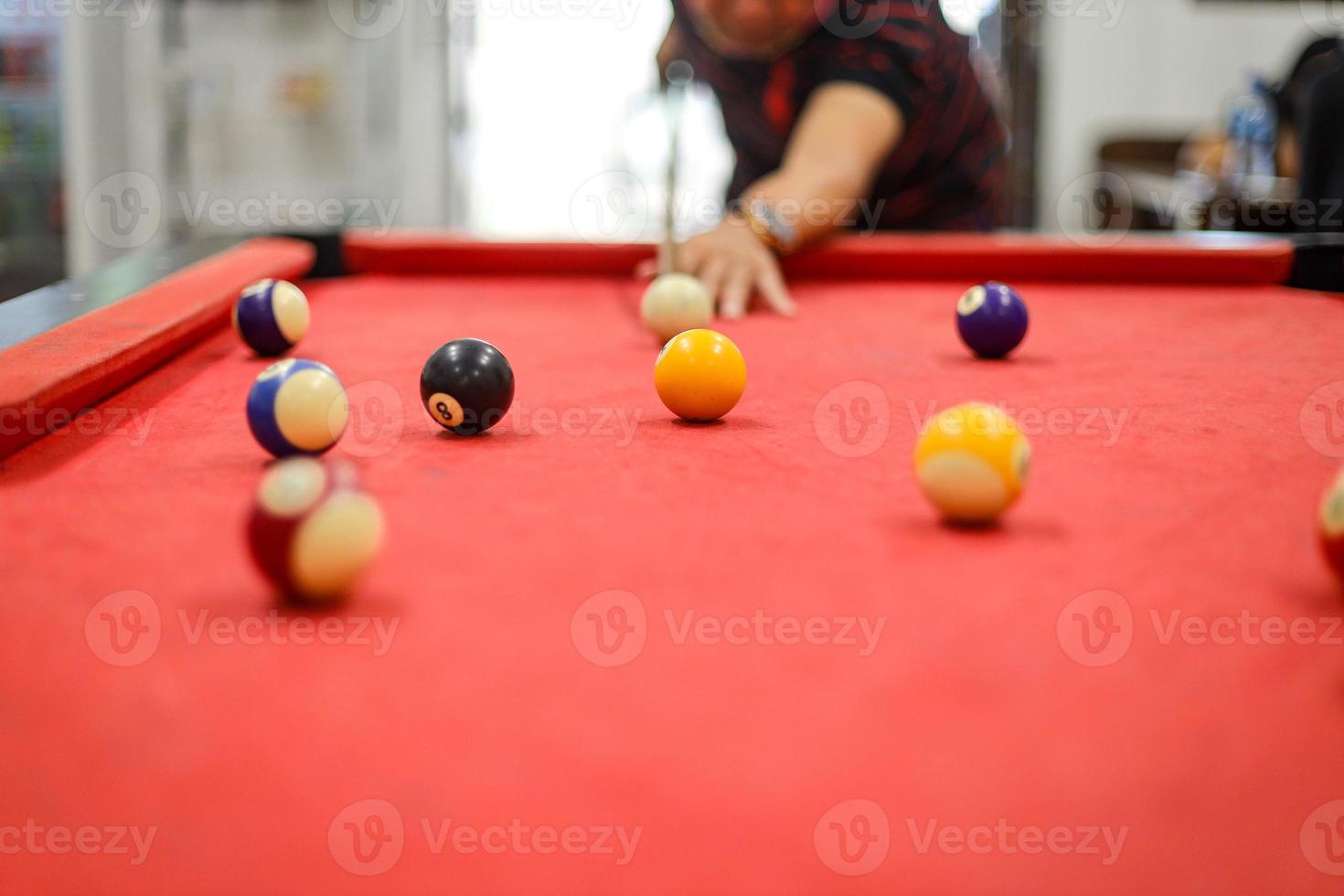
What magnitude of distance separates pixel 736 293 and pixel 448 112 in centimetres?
483

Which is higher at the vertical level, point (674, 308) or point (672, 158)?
point (672, 158)

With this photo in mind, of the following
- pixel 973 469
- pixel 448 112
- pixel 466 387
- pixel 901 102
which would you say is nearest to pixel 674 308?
pixel 466 387

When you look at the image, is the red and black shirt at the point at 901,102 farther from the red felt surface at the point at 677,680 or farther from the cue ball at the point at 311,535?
the cue ball at the point at 311,535

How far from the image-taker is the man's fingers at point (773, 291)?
2285 mm

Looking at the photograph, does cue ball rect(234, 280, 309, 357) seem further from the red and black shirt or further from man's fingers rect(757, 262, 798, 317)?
the red and black shirt

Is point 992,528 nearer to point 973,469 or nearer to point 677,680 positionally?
point 973,469

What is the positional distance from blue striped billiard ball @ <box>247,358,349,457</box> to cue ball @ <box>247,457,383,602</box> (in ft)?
1.07

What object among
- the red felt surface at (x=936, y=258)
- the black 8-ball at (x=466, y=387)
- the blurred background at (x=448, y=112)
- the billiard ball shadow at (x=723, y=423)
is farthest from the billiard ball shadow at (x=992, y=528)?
the blurred background at (x=448, y=112)

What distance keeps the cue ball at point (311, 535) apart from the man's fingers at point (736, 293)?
59.2 inches

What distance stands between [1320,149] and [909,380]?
2772 millimetres

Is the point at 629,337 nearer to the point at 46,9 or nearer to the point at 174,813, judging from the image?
the point at 174,813

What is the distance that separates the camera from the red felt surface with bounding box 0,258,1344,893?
613mm

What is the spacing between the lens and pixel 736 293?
232 cm

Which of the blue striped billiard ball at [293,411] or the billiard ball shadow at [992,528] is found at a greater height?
the blue striped billiard ball at [293,411]
